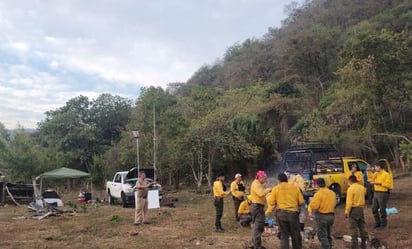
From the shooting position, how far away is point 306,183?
13586 millimetres

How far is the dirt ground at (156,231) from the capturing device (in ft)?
30.9

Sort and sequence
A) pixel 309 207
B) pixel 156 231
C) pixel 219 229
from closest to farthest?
pixel 309 207 → pixel 219 229 → pixel 156 231

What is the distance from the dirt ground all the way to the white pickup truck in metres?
2.12

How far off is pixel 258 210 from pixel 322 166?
6.58 m

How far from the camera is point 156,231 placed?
37.1 feet

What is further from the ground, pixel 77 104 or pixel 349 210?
pixel 77 104

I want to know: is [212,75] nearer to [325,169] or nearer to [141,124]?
[141,124]

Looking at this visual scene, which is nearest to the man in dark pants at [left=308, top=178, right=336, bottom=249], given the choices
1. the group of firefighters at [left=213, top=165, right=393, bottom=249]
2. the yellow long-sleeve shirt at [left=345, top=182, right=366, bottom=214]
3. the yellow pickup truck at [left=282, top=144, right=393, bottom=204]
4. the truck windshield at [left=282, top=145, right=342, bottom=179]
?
the group of firefighters at [left=213, top=165, right=393, bottom=249]

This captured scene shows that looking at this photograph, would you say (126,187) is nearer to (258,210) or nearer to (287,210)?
(258,210)

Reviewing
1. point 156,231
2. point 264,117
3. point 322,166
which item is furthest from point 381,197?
point 264,117

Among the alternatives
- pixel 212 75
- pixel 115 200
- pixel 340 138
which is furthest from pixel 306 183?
pixel 212 75

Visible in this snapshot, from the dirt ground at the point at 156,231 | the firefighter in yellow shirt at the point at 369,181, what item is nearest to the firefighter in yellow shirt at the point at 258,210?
the dirt ground at the point at 156,231

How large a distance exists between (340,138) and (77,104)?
104ft

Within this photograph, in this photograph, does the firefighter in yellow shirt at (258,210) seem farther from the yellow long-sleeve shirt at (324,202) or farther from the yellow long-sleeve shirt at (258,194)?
the yellow long-sleeve shirt at (324,202)
